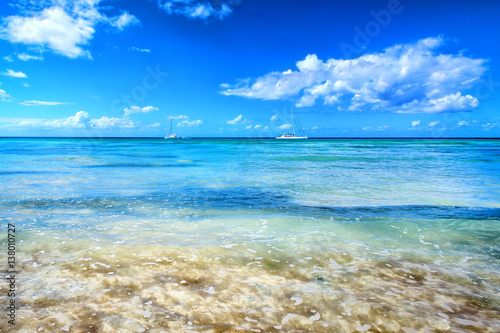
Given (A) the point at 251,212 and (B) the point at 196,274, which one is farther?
(A) the point at 251,212

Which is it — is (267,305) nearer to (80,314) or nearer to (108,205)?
(80,314)

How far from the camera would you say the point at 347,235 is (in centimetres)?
701

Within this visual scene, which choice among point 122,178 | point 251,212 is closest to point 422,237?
point 251,212

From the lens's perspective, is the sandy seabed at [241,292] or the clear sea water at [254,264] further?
the clear sea water at [254,264]

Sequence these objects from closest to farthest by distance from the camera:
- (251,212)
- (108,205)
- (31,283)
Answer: (31,283), (251,212), (108,205)

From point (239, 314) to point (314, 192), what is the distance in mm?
9405

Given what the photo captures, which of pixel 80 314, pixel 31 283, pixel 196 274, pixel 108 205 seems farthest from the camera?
pixel 108 205

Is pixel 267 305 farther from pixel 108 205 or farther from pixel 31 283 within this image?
pixel 108 205

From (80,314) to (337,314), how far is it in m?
3.32

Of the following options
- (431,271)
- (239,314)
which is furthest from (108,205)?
(431,271)

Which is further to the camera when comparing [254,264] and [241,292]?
[254,264]

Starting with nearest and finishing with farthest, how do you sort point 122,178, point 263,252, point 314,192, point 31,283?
1. point 31,283
2. point 263,252
3. point 314,192
4. point 122,178

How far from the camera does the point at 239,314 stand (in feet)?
12.1

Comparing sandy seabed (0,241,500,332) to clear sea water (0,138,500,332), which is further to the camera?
clear sea water (0,138,500,332)
